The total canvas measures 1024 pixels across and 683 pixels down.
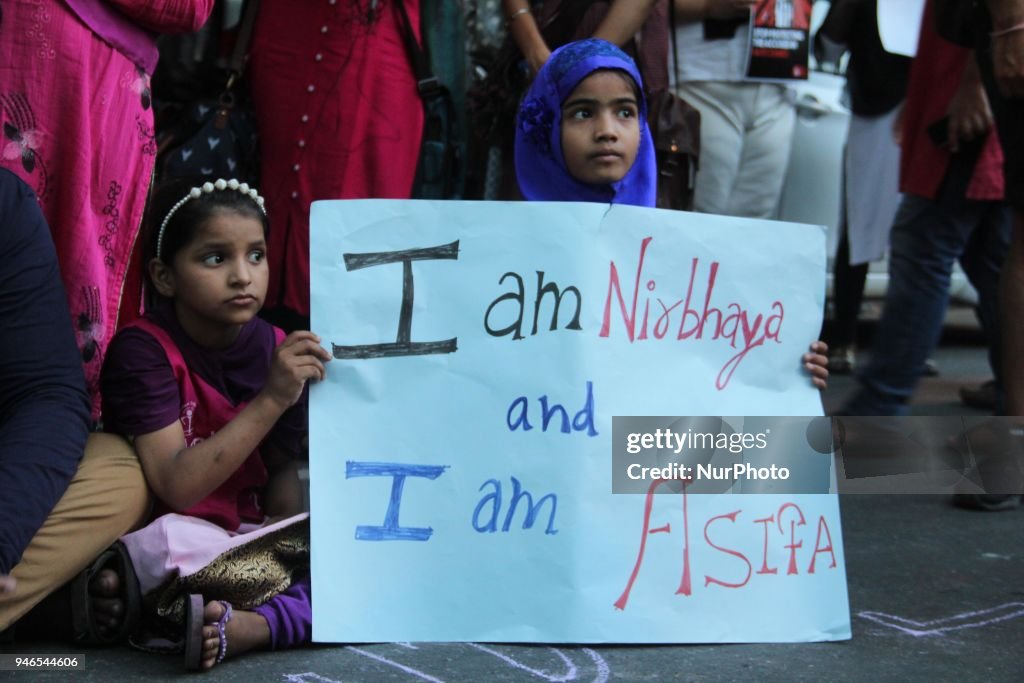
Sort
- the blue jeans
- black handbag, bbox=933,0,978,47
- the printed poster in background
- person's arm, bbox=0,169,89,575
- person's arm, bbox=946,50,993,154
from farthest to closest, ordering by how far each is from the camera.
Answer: the printed poster in background < the blue jeans < person's arm, bbox=946,50,993,154 < black handbag, bbox=933,0,978,47 < person's arm, bbox=0,169,89,575

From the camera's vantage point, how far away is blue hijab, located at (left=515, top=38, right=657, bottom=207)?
3.04 metres

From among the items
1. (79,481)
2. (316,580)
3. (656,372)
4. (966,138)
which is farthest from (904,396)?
(79,481)

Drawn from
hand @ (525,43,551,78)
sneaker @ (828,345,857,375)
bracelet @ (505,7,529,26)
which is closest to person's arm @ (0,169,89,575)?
hand @ (525,43,551,78)

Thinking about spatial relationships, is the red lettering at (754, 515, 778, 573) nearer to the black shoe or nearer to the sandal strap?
the sandal strap

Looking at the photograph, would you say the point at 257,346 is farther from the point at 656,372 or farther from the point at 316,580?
the point at 656,372

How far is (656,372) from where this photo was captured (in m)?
2.46

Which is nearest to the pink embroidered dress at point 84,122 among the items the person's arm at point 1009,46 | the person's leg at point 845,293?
the person's arm at point 1009,46

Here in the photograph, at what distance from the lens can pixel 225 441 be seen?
2369mm

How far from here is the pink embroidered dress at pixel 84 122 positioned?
107 inches

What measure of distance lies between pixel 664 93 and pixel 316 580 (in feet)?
6.47

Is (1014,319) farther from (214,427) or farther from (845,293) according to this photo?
(845,293)

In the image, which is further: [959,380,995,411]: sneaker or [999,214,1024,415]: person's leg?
[959,380,995,411]: sneaker

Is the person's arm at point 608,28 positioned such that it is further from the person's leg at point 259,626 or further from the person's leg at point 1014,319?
the person's leg at point 259,626
